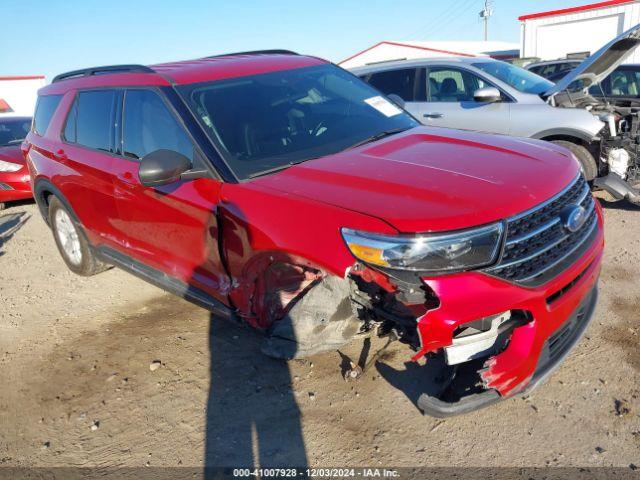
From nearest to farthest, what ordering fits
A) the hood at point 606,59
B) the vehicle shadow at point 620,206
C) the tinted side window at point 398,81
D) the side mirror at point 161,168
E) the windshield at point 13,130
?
the side mirror at point 161,168 < the hood at point 606,59 < the vehicle shadow at point 620,206 < the tinted side window at point 398,81 < the windshield at point 13,130

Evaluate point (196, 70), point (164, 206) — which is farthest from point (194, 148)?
point (196, 70)

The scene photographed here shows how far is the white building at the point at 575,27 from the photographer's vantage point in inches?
814

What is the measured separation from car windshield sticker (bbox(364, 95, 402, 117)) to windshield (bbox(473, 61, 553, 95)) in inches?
126

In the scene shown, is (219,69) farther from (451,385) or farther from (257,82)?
(451,385)

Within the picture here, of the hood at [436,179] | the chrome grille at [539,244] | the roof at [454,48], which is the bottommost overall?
the roof at [454,48]

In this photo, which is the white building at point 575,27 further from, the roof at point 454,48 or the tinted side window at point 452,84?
the tinted side window at point 452,84

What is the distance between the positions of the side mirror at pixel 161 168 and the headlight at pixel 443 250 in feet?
4.32

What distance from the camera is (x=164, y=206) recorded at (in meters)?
3.38

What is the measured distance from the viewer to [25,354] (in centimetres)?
403

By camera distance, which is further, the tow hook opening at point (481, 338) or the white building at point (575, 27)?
the white building at point (575, 27)

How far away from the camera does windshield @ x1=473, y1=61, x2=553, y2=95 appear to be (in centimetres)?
655

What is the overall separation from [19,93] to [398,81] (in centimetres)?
2594

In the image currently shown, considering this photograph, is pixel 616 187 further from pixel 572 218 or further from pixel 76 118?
pixel 76 118

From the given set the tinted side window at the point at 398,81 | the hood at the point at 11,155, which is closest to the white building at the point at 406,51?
the tinted side window at the point at 398,81
